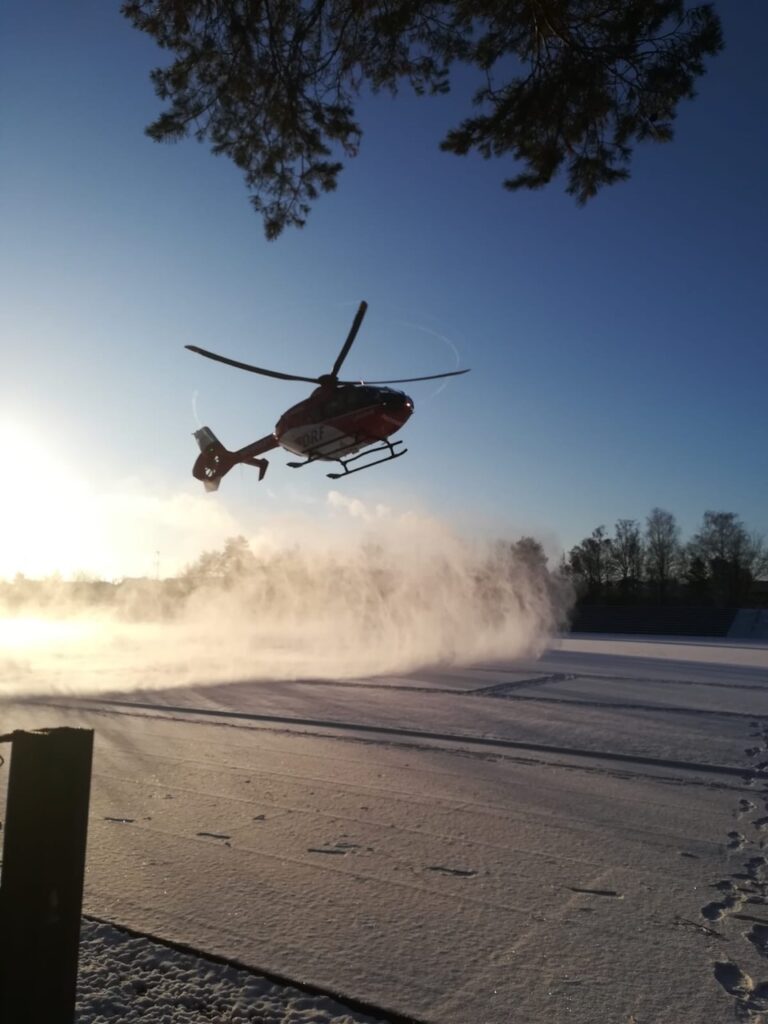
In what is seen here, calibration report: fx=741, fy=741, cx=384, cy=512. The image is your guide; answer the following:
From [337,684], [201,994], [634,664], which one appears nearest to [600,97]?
[201,994]

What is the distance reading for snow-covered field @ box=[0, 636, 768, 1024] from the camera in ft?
10.0

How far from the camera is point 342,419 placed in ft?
34.6

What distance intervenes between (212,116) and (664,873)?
23.7 feet

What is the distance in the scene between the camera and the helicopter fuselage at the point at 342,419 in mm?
10570

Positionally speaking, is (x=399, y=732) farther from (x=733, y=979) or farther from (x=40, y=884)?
(x=40, y=884)

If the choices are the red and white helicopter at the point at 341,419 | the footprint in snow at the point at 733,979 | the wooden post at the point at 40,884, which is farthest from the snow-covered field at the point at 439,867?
the red and white helicopter at the point at 341,419

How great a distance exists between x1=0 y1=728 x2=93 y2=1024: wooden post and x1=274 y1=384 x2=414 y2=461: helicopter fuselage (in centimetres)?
870

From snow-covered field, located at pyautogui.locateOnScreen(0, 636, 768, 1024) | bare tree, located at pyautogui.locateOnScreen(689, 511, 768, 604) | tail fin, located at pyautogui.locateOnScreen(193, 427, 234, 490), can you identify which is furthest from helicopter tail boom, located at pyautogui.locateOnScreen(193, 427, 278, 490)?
bare tree, located at pyautogui.locateOnScreen(689, 511, 768, 604)

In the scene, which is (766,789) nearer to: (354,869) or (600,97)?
(354,869)

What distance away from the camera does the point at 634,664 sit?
2158 cm

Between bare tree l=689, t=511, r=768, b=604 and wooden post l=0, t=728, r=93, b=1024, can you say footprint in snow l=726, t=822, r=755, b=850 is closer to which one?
wooden post l=0, t=728, r=93, b=1024

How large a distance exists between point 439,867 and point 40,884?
117 inches

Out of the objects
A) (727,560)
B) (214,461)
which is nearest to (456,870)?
(214,461)

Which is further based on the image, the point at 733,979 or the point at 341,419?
the point at 341,419
